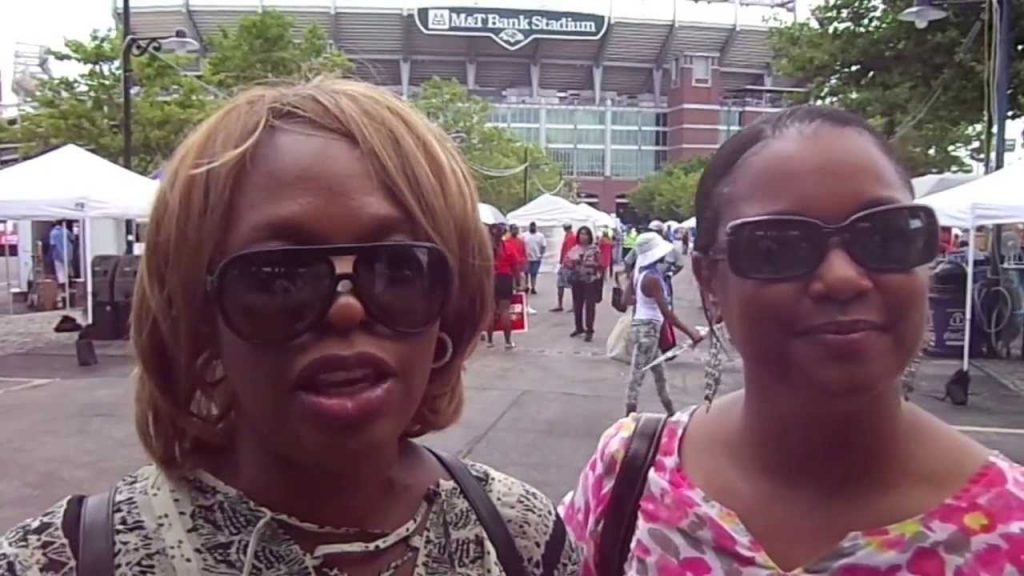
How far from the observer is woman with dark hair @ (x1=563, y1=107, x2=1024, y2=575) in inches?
54.2

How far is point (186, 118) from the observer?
20281mm

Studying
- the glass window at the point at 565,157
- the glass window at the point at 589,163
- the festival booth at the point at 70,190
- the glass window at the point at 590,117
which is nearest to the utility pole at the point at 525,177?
the festival booth at the point at 70,190

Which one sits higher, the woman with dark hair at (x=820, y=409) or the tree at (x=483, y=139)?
the tree at (x=483, y=139)

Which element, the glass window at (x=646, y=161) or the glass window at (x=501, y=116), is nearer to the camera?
the glass window at (x=501, y=116)

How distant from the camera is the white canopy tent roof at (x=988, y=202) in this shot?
8805mm

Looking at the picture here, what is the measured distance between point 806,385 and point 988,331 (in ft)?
41.6

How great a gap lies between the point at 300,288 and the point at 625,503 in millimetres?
813

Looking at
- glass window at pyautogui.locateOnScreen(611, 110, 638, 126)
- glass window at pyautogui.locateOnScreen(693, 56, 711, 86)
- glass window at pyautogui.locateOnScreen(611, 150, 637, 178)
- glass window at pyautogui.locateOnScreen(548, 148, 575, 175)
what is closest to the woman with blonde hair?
glass window at pyautogui.locateOnScreen(548, 148, 575, 175)

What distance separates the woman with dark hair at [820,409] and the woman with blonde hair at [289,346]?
437mm

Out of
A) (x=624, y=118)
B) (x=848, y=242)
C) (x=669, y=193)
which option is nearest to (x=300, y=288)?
(x=848, y=242)

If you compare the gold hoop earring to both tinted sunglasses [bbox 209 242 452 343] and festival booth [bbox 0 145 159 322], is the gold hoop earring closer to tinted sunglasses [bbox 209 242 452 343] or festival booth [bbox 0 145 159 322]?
tinted sunglasses [bbox 209 242 452 343]

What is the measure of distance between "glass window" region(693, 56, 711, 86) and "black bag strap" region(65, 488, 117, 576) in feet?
296

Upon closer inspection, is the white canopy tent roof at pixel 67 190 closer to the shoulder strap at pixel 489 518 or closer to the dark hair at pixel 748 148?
the dark hair at pixel 748 148

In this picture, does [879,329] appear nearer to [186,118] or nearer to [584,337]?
[584,337]
